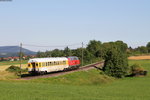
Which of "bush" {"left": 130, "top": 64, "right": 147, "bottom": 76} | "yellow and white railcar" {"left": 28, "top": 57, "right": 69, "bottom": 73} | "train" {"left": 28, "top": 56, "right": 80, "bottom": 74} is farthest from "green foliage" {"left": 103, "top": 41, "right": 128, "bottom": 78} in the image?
"yellow and white railcar" {"left": 28, "top": 57, "right": 69, "bottom": 73}

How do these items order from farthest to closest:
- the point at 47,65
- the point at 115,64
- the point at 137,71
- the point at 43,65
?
the point at 137,71 < the point at 115,64 < the point at 47,65 < the point at 43,65

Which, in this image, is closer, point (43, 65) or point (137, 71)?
point (43, 65)

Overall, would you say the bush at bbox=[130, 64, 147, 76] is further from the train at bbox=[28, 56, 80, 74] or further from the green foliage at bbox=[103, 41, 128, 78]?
the train at bbox=[28, 56, 80, 74]

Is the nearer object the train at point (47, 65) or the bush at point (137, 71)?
the train at point (47, 65)

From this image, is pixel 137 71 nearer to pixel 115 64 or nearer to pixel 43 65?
pixel 115 64

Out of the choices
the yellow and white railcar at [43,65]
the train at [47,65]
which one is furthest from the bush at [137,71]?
the yellow and white railcar at [43,65]

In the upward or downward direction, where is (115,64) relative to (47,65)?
downward

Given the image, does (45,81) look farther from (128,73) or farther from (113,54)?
(128,73)

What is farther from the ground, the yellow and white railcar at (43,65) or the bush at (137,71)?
the yellow and white railcar at (43,65)

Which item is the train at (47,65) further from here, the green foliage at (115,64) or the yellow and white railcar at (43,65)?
the green foliage at (115,64)

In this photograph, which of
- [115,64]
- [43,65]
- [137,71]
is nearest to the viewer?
[43,65]

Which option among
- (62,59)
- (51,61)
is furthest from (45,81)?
(62,59)

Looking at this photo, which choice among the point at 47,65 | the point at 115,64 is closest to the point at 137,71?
the point at 115,64

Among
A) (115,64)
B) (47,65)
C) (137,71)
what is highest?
(47,65)
